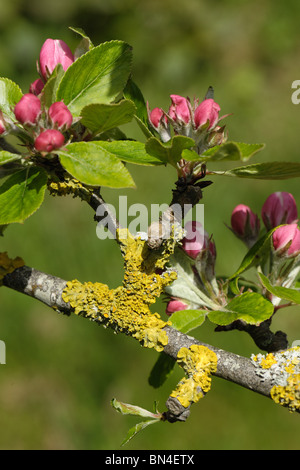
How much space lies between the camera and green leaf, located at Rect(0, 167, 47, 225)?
31.7 inches

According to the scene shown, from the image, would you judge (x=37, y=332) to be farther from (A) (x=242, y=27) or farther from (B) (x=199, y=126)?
(A) (x=242, y=27)

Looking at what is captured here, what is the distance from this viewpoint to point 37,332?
2.61 metres

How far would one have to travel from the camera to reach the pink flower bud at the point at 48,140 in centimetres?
79

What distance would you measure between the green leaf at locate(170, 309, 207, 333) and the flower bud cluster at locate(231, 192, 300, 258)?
0.59 feet

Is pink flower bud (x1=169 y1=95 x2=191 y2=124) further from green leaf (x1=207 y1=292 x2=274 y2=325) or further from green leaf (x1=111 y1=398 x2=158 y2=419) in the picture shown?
green leaf (x1=111 y1=398 x2=158 y2=419)

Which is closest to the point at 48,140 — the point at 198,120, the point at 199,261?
the point at 198,120

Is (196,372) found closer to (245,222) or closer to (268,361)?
(268,361)

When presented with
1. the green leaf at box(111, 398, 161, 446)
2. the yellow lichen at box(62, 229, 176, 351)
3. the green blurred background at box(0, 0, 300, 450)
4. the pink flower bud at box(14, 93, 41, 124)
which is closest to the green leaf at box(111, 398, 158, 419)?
the green leaf at box(111, 398, 161, 446)

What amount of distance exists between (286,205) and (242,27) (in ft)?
11.0

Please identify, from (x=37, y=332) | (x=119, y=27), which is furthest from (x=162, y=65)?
(x=37, y=332)

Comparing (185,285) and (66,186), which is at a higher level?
(66,186)

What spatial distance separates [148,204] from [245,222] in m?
1.91

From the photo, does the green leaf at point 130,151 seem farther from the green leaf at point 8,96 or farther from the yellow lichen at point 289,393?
the yellow lichen at point 289,393

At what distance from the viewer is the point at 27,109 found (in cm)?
79
